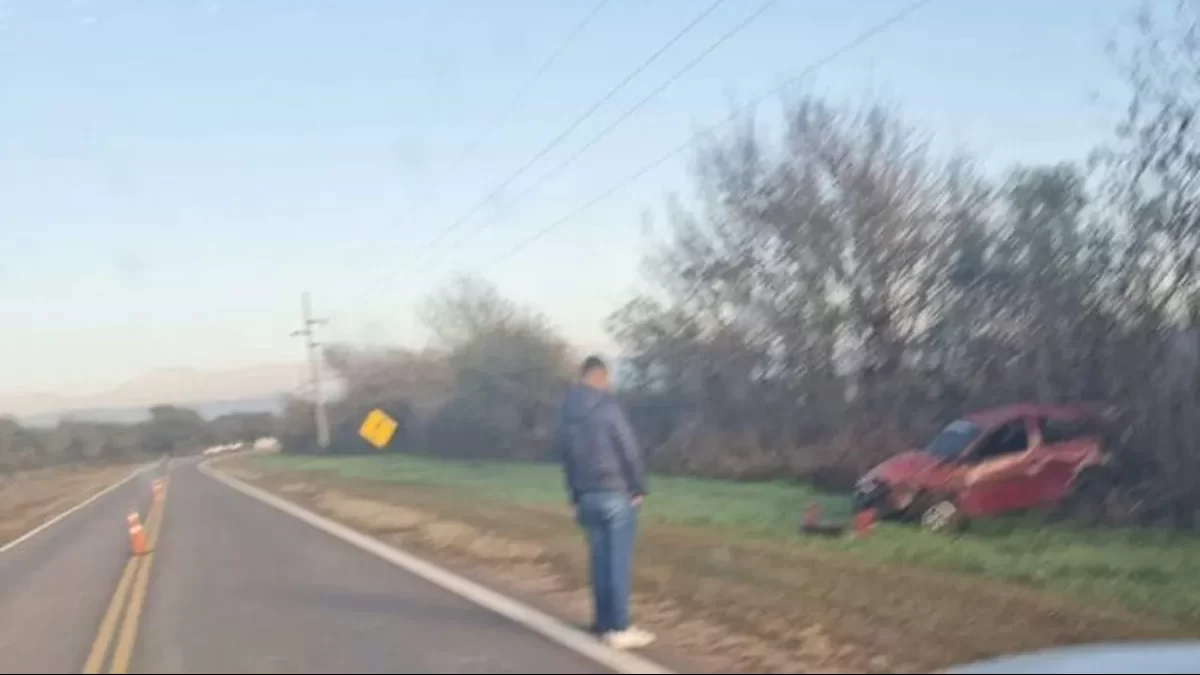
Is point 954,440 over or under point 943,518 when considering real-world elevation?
over

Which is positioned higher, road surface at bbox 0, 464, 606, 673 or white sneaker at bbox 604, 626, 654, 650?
road surface at bbox 0, 464, 606, 673

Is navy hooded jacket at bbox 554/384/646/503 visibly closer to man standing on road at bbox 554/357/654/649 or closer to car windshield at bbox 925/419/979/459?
man standing on road at bbox 554/357/654/649

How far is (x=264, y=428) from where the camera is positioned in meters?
165

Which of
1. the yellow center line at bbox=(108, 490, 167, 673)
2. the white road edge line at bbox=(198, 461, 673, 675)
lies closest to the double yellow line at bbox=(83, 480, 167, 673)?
the yellow center line at bbox=(108, 490, 167, 673)

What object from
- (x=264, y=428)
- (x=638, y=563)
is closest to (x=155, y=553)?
(x=638, y=563)

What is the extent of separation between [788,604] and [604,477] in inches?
114

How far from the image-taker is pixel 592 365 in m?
11.3

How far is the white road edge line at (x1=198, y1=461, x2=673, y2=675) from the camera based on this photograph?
10.6 meters

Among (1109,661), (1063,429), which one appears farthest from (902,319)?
(1109,661)

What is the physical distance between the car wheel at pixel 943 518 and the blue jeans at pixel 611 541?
957 cm

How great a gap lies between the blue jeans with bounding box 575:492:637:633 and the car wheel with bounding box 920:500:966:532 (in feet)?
31.4

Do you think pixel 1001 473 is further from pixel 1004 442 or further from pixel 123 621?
pixel 123 621

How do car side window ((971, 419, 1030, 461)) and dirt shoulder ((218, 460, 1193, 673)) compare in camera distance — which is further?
car side window ((971, 419, 1030, 461))

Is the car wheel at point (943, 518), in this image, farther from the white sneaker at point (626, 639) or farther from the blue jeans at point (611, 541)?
the blue jeans at point (611, 541)
